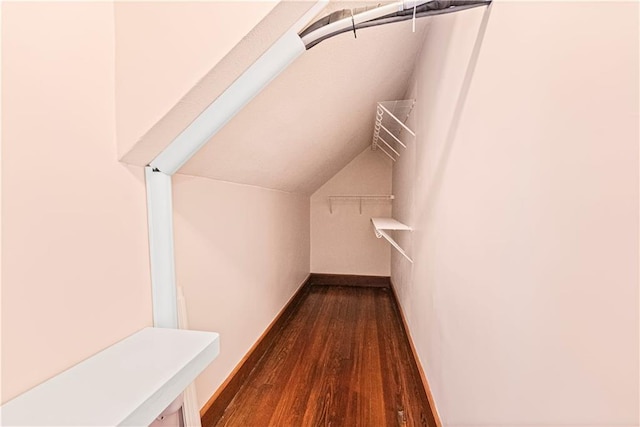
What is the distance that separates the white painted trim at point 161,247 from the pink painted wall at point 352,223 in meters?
2.93

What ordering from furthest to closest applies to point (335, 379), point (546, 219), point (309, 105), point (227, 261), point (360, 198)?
point (360, 198)
point (335, 379)
point (227, 261)
point (309, 105)
point (546, 219)

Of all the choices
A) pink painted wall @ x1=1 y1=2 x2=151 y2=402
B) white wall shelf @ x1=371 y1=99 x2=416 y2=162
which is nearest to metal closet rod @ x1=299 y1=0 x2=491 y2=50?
pink painted wall @ x1=1 y1=2 x2=151 y2=402

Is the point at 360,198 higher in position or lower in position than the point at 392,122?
lower

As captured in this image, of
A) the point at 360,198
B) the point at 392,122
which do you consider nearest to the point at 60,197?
the point at 392,122

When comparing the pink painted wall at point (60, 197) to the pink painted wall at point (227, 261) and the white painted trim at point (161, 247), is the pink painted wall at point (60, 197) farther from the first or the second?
the pink painted wall at point (227, 261)

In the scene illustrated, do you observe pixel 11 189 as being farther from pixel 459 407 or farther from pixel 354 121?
pixel 354 121

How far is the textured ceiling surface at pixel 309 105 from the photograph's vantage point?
43.2 inches

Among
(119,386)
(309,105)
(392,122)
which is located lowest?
(119,386)

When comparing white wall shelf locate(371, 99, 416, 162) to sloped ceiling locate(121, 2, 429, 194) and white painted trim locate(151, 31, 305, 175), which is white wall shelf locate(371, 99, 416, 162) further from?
white painted trim locate(151, 31, 305, 175)

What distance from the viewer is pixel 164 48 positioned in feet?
2.09

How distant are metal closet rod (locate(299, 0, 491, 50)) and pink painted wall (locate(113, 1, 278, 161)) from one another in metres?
0.22

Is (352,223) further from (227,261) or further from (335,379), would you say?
(227,261)

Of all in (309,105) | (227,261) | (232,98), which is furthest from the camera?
(227,261)

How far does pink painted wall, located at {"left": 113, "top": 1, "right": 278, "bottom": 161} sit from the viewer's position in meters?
0.60
